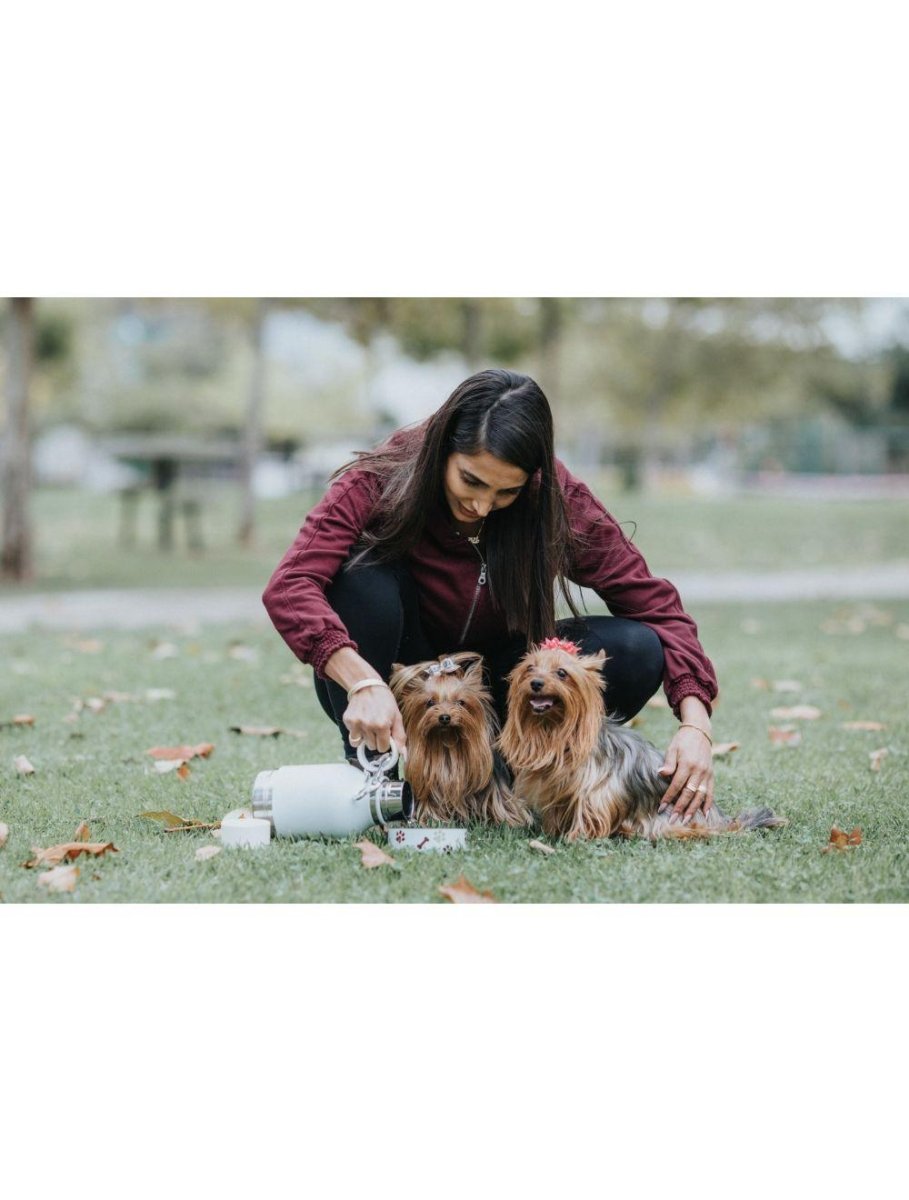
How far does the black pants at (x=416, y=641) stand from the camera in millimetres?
3213

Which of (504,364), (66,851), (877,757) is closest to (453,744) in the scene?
(66,851)

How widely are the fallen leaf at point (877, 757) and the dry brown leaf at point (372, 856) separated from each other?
172cm

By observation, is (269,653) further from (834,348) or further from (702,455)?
(702,455)

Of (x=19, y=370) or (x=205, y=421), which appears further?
(x=205, y=421)

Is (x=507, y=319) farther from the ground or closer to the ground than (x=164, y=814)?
farther from the ground

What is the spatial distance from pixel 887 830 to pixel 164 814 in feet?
6.03

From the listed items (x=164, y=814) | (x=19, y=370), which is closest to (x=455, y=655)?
(x=164, y=814)

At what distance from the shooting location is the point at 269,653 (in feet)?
21.0

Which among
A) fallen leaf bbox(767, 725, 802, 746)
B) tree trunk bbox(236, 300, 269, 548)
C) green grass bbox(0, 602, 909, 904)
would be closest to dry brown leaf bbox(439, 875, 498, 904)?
green grass bbox(0, 602, 909, 904)

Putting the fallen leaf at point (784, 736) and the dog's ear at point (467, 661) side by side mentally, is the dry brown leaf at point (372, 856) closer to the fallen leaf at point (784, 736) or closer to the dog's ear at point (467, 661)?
the dog's ear at point (467, 661)

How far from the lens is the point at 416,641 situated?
3418 mm

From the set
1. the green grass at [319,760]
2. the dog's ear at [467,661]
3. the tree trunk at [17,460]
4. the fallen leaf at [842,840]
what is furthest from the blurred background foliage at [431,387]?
the fallen leaf at [842,840]
